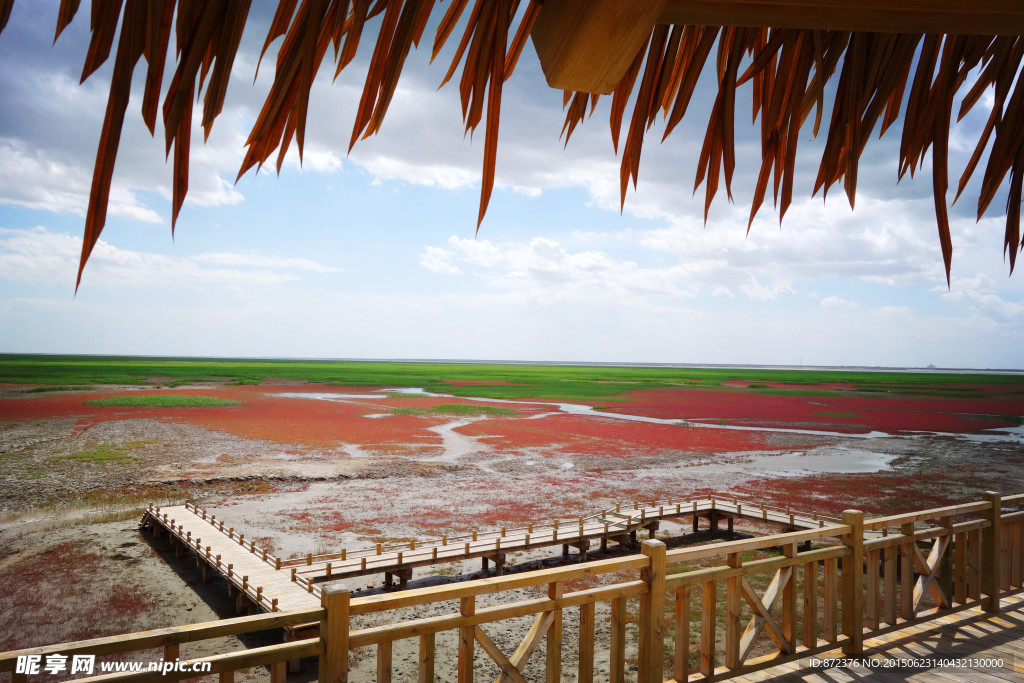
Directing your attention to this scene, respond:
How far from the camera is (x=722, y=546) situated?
3557mm

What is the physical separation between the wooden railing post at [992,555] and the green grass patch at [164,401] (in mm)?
48502

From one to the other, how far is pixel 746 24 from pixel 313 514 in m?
19.1

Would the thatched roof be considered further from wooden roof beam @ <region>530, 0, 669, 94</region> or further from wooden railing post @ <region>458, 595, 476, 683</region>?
wooden railing post @ <region>458, 595, 476, 683</region>

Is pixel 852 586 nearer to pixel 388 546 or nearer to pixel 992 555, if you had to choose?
pixel 992 555

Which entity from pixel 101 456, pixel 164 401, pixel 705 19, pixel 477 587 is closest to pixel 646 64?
pixel 705 19

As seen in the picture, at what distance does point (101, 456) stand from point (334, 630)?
29.9 metres

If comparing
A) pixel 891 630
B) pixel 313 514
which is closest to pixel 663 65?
pixel 891 630

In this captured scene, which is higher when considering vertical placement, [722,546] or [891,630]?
[722,546]

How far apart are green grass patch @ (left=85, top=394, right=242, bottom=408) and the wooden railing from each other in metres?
47.3

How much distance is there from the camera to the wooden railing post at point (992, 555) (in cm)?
479

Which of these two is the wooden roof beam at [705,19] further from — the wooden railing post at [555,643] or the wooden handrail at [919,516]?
the wooden handrail at [919,516]

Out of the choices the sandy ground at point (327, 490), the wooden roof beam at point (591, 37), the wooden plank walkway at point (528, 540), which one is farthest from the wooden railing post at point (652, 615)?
the wooden plank walkway at point (528, 540)

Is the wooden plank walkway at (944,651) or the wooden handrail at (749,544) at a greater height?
the wooden handrail at (749,544)

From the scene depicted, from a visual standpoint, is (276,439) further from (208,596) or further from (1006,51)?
(1006,51)
